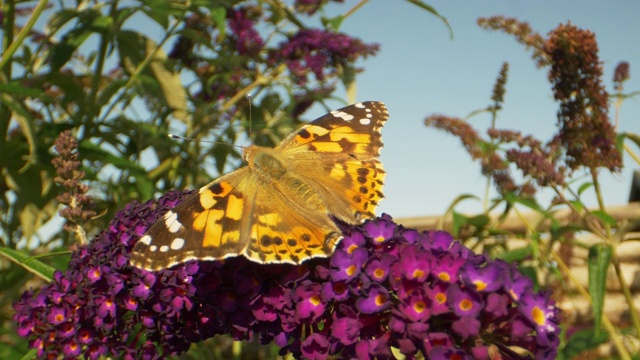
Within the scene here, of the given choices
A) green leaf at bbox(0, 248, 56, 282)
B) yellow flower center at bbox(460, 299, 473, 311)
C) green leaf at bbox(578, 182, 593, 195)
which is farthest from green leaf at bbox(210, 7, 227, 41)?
yellow flower center at bbox(460, 299, 473, 311)

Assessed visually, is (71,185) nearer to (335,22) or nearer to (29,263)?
(29,263)

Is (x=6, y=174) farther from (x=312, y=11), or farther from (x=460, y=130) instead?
(x=460, y=130)

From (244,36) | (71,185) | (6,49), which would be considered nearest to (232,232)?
(71,185)

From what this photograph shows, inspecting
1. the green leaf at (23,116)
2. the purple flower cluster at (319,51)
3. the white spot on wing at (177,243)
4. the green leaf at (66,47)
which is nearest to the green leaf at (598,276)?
the white spot on wing at (177,243)

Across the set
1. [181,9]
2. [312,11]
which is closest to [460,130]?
[312,11]

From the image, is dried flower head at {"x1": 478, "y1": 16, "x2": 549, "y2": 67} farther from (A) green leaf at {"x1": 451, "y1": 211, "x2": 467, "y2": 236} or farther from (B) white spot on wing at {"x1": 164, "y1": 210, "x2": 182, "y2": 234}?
(B) white spot on wing at {"x1": 164, "y1": 210, "x2": 182, "y2": 234}

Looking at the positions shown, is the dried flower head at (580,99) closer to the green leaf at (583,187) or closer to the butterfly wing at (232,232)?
the green leaf at (583,187)
